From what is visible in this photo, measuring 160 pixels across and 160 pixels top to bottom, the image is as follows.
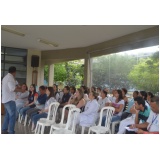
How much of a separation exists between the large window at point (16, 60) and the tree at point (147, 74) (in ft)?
17.4

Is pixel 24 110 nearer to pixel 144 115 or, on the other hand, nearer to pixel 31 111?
pixel 31 111

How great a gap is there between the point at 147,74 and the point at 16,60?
20.3ft

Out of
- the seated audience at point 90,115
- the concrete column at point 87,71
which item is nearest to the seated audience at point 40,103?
the seated audience at point 90,115

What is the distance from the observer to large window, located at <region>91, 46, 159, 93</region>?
19.5 ft

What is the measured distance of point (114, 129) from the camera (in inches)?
179

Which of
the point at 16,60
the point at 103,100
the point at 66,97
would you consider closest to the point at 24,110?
the point at 66,97

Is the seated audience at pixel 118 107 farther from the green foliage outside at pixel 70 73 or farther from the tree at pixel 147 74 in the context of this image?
the green foliage outside at pixel 70 73

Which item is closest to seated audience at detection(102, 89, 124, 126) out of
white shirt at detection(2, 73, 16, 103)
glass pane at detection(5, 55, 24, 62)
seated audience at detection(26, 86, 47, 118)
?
seated audience at detection(26, 86, 47, 118)

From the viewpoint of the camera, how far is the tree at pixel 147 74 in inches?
230

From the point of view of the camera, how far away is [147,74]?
612cm
